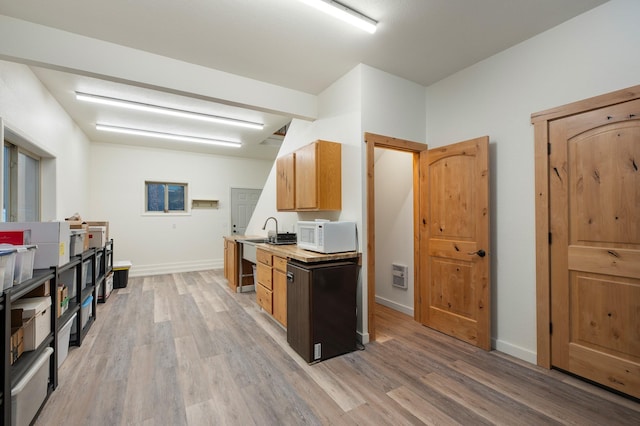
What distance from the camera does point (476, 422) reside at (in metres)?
1.77

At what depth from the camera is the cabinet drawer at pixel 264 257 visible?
3.42 metres

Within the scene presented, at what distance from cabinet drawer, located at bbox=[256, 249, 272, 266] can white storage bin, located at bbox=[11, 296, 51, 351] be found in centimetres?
194

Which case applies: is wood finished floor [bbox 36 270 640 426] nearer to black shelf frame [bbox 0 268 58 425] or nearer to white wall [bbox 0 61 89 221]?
black shelf frame [bbox 0 268 58 425]

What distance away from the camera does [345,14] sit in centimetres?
220

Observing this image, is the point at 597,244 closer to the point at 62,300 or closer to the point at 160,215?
the point at 62,300

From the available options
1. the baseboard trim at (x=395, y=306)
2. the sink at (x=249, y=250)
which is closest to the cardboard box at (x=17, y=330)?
the sink at (x=249, y=250)

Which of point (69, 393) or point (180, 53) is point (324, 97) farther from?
point (69, 393)

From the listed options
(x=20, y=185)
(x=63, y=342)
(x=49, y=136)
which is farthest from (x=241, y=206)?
(x=63, y=342)

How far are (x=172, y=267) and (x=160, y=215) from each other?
1262 millimetres

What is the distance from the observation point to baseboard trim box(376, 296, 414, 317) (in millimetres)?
3709

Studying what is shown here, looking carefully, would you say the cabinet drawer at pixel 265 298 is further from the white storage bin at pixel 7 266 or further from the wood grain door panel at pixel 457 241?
the white storage bin at pixel 7 266

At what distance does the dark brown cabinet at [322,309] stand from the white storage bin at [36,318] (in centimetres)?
186


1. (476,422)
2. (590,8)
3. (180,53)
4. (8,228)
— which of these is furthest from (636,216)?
(8,228)

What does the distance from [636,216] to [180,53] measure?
4071 mm
